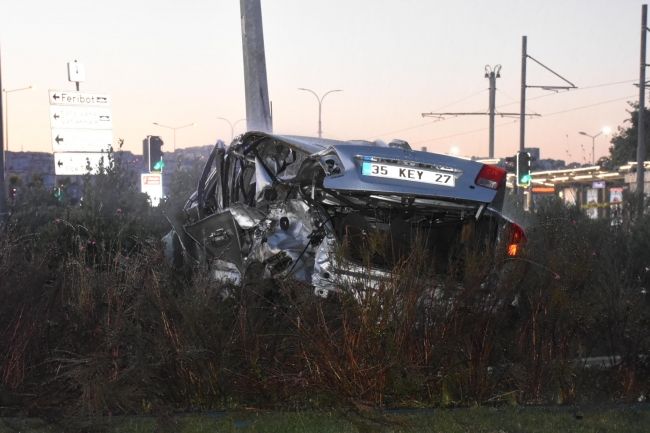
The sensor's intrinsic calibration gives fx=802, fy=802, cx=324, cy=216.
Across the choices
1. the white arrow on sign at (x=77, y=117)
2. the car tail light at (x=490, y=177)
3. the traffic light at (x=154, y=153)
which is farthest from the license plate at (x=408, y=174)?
the white arrow on sign at (x=77, y=117)

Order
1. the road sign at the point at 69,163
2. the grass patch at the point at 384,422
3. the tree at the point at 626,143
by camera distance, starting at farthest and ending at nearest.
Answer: the tree at the point at 626,143 < the road sign at the point at 69,163 < the grass patch at the point at 384,422

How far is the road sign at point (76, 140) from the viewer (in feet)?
90.3

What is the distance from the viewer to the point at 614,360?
600 cm

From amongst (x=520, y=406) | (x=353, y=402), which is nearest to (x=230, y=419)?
(x=353, y=402)

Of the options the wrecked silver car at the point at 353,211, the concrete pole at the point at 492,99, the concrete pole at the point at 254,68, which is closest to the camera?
the wrecked silver car at the point at 353,211

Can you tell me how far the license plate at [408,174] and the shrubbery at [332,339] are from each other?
835mm

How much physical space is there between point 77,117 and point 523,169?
15.9 m

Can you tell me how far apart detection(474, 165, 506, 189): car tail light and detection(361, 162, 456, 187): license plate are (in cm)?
23

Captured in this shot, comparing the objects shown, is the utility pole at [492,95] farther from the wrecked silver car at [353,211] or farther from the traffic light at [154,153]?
the wrecked silver car at [353,211]

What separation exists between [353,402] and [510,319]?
1378 millimetres

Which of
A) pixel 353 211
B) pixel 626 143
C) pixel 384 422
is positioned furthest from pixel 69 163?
pixel 626 143

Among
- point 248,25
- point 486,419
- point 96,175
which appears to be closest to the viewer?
point 486,419

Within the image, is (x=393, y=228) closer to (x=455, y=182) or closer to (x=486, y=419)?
(x=455, y=182)

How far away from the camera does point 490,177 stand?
6.56 m
